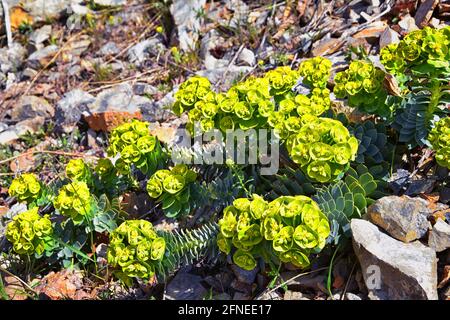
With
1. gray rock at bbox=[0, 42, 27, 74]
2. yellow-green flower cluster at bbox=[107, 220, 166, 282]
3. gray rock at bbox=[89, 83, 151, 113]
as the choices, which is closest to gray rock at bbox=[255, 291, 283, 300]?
yellow-green flower cluster at bbox=[107, 220, 166, 282]

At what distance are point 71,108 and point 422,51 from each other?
2.64 meters

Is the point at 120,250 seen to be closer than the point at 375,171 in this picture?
Yes

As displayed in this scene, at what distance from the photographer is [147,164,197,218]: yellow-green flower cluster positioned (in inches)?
109

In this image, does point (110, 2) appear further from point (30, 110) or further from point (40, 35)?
point (30, 110)

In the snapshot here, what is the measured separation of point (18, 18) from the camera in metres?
5.32

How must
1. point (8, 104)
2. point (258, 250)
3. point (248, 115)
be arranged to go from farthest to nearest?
point (8, 104), point (248, 115), point (258, 250)

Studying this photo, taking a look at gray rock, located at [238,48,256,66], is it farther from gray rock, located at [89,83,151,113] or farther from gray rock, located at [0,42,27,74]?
gray rock, located at [0,42,27,74]

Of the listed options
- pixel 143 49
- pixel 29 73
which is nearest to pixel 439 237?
pixel 143 49

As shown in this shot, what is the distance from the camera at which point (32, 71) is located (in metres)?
4.92

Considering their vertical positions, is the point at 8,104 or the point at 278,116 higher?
the point at 278,116

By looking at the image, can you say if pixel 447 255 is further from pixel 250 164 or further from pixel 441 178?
pixel 250 164

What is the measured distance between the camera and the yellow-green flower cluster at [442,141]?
2.45 metres

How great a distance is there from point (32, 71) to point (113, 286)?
2627 mm
